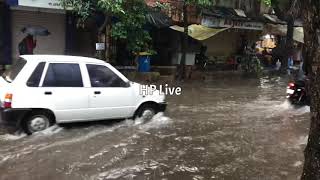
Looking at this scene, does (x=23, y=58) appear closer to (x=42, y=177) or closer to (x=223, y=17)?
(x=42, y=177)

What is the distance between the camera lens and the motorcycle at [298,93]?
13.1m

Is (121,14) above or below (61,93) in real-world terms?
above

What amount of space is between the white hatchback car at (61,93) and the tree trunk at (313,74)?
5445mm

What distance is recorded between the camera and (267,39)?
1356 inches

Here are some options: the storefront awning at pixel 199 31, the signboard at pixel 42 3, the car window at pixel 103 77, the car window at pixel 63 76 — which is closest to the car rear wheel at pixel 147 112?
the car window at pixel 103 77

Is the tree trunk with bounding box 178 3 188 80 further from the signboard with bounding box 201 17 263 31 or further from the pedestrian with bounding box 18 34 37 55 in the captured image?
the pedestrian with bounding box 18 34 37 55

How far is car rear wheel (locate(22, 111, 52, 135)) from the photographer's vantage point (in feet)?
29.8

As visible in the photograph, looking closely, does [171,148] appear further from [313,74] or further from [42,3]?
[42,3]

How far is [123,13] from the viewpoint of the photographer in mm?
16281

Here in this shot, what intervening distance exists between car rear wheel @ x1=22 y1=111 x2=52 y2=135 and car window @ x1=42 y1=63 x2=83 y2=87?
60 centimetres

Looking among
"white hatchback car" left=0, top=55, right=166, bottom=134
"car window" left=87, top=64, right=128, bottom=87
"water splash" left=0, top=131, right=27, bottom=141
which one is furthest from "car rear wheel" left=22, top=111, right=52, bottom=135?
"car window" left=87, top=64, right=128, bottom=87

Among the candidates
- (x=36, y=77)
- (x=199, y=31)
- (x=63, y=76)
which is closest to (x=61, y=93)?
(x=63, y=76)

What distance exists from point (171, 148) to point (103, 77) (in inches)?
88.3

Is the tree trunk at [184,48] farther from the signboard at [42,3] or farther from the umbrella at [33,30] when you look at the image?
the umbrella at [33,30]
